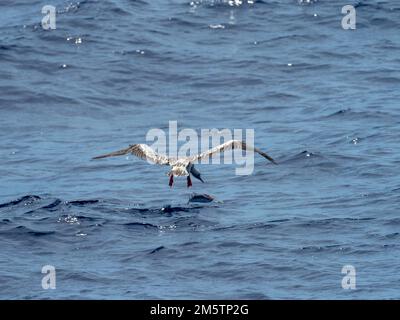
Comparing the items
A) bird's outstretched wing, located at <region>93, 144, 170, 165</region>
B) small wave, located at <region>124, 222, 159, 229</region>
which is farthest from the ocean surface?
bird's outstretched wing, located at <region>93, 144, 170, 165</region>

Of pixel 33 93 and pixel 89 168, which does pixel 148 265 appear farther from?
pixel 33 93

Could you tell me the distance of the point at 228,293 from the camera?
762 inches

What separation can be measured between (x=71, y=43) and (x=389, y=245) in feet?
60.1

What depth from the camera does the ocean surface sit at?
20.7 meters

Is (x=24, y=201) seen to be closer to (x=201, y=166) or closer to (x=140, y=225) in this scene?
(x=140, y=225)

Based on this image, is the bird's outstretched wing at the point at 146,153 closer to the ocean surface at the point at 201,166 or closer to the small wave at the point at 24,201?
the ocean surface at the point at 201,166

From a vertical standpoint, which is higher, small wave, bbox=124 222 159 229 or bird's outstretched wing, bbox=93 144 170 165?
bird's outstretched wing, bbox=93 144 170 165

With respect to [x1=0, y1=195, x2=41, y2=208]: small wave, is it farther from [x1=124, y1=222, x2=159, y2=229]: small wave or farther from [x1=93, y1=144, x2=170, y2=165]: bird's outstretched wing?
[x1=93, y1=144, x2=170, y2=165]: bird's outstretched wing

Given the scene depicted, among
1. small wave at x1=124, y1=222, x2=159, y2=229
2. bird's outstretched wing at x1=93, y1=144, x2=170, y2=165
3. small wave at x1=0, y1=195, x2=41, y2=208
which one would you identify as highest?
bird's outstretched wing at x1=93, y1=144, x2=170, y2=165

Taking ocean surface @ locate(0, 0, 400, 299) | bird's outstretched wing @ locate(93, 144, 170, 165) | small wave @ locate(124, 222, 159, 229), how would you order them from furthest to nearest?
small wave @ locate(124, 222, 159, 229), bird's outstretched wing @ locate(93, 144, 170, 165), ocean surface @ locate(0, 0, 400, 299)

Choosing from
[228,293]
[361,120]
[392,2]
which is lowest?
[228,293]

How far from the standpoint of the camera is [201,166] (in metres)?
28.2
